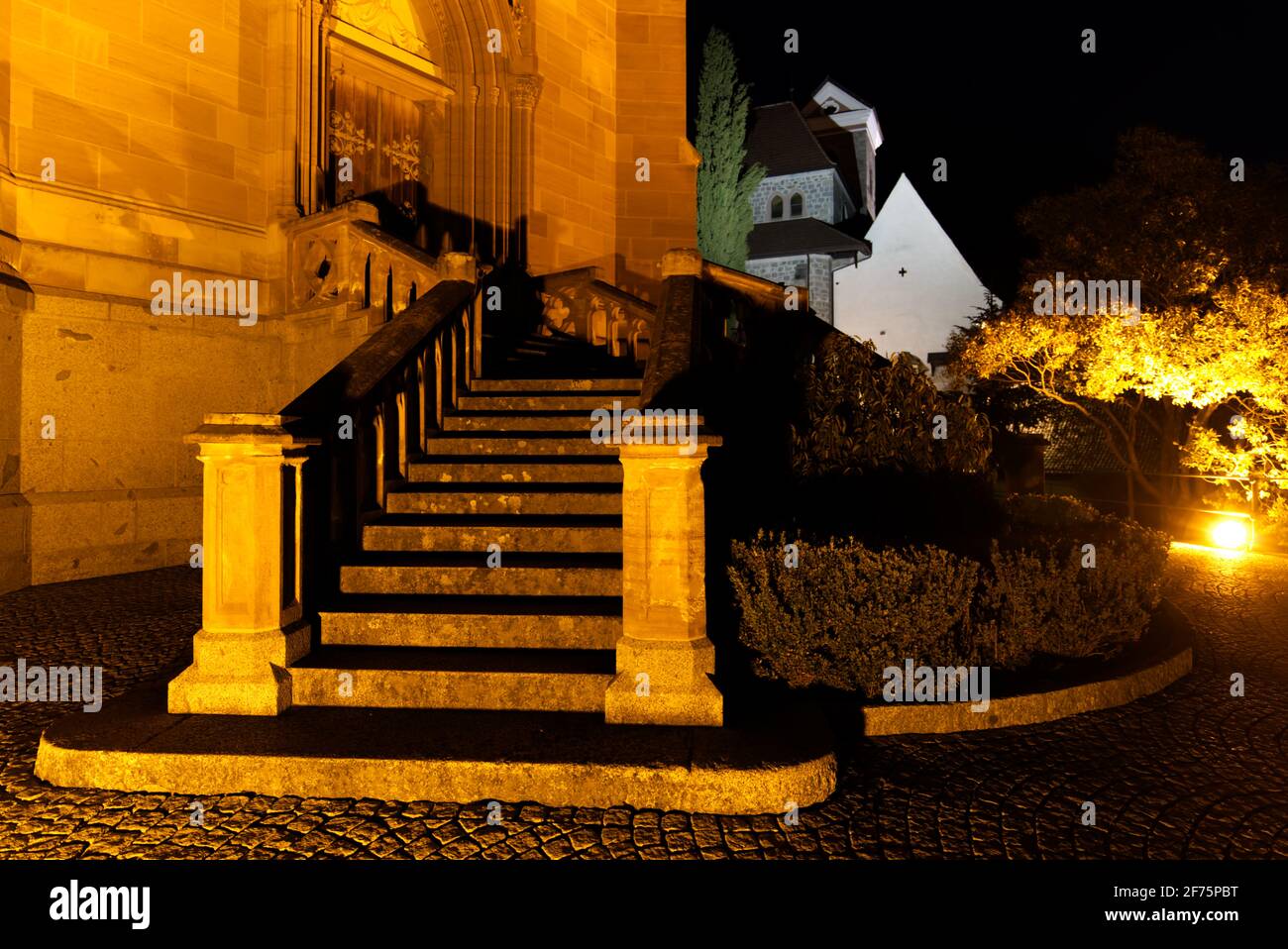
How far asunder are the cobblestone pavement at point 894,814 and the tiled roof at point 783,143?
120ft

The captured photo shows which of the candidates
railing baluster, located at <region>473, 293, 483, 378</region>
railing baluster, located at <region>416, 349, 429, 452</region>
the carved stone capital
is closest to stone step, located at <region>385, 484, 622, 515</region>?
railing baluster, located at <region>416, 349, 429, 452</region>

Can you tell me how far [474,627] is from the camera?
185 inches

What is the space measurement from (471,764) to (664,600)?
117cm

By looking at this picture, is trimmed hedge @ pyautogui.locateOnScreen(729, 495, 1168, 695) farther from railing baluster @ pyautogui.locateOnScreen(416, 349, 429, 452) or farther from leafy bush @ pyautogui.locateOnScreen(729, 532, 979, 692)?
railing baluster @ pyautogui.locateOnScreen(416, 349, 429, 452)

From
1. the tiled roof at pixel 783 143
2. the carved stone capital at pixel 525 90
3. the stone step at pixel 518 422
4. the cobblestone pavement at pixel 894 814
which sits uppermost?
the tiled roof at pixel 783 143

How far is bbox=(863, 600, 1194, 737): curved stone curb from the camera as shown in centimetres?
441

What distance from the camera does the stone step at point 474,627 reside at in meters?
4.68

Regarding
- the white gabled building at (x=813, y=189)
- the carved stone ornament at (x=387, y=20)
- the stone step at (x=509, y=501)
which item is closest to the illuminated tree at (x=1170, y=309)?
the carved stone ornament at (x=387, y=20)

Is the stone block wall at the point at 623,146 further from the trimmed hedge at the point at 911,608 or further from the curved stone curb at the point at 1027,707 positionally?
the curved stone curb at the point at 1027,707
